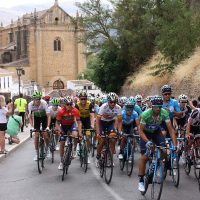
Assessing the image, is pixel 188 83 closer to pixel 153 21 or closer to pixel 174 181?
pixel 153 21

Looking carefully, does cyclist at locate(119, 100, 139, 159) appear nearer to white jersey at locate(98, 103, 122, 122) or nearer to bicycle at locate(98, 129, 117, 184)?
white jersey at locate(98, 103, 122, 122)

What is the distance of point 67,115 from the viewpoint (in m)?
13.7

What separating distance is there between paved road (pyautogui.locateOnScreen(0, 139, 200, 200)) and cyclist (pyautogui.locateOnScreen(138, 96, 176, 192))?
0.61 meters

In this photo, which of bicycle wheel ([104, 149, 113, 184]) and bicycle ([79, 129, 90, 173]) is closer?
bicycle wheel ([104, 149, 113, 184])

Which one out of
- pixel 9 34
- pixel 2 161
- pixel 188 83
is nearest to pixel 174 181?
pixel 2 161

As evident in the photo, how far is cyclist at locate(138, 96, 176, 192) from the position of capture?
10211 mm

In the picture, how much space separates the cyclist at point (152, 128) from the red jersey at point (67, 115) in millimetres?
3425

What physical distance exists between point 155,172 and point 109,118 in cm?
391

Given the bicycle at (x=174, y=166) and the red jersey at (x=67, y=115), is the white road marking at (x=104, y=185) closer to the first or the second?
the bicycle at (x=174, y=166)

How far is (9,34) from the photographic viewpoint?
13275 cm

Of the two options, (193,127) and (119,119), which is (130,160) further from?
(193,127)

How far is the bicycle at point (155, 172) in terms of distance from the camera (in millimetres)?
9780

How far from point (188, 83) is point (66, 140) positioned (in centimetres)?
1825

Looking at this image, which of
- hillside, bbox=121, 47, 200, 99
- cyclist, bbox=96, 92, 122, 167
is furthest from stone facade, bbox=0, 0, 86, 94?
cyclist, bbox=96, 92, 122, 167
